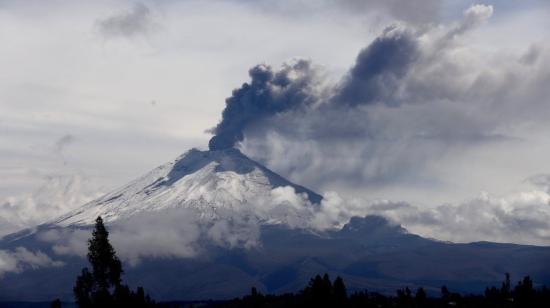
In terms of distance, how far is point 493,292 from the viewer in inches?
7648

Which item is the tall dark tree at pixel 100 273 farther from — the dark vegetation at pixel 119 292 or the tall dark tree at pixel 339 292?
the tall dark tree at pixel 339 292

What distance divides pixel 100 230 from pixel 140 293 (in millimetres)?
20238

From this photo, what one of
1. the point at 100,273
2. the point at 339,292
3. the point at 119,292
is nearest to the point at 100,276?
the point at 100,273

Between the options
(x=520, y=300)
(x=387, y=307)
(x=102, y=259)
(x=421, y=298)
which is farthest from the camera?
(x=421, y=298)

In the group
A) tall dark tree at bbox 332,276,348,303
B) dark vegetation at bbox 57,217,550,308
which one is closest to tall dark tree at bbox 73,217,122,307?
dark vegetation at bbox 57,217,550,308

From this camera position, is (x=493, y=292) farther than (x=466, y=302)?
Yes

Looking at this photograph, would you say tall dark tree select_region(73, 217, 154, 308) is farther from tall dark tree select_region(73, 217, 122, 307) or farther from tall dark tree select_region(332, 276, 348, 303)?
tall dark tree select_region(332, 276, 348, 303)

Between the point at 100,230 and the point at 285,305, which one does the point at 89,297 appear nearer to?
the point at 100,230

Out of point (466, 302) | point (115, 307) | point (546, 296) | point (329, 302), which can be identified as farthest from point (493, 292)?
point (115, 307)

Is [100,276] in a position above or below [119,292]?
above

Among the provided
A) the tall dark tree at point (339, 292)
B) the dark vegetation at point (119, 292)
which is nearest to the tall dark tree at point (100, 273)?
the dark vegetation at point (119, 292)

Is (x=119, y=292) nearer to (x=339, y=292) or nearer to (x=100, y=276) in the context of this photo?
(x=100, y=276)

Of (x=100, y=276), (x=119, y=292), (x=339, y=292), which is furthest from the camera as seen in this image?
(x=339, y=292)

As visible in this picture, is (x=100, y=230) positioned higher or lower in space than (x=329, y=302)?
higher
